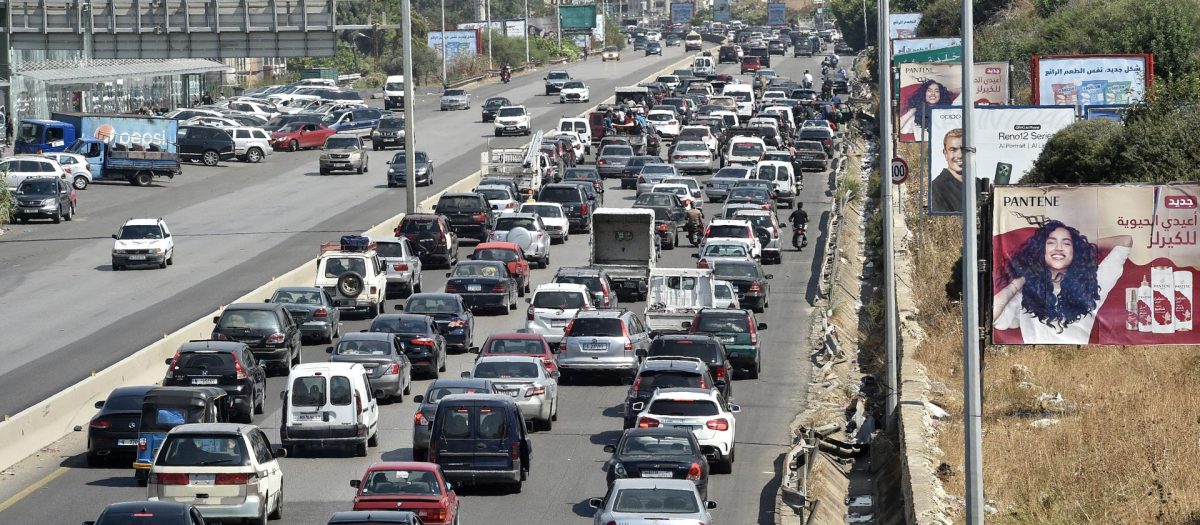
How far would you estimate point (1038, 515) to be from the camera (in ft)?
60.0

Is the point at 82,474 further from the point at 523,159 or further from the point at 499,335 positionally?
the point at 523,159

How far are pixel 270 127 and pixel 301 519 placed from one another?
6318 centimetres

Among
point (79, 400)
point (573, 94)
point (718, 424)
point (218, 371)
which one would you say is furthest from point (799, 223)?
point (573, 94)

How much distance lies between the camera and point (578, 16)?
575ft

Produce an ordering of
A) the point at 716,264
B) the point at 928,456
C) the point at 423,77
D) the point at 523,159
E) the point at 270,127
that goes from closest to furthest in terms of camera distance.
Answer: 1. the point at 928,456
2. the point at 716,264
3. the point at 523,159
4. the point at 270,127
5. the point at 423,77

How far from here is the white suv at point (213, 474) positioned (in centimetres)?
1972

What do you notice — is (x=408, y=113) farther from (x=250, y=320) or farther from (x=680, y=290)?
(x=250, y=320)

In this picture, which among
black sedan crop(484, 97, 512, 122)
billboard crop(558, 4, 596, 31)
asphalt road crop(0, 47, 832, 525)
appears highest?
billboard crop(558, 4, 596, 31)

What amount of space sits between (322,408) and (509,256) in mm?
16950

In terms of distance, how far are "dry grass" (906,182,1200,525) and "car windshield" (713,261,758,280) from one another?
8.43 metres

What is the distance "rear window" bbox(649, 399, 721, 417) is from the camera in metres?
24.0

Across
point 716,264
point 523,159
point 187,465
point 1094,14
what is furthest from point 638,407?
point 1094,14

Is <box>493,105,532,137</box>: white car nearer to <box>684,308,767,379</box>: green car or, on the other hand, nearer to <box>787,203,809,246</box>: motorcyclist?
<box>787,203,809,246</box>: motorcyclist

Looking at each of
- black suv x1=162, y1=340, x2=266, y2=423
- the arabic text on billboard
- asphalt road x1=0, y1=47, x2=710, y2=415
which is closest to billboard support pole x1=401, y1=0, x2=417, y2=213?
asphalt road x1=0, y1=47, x2=710, y2=415
